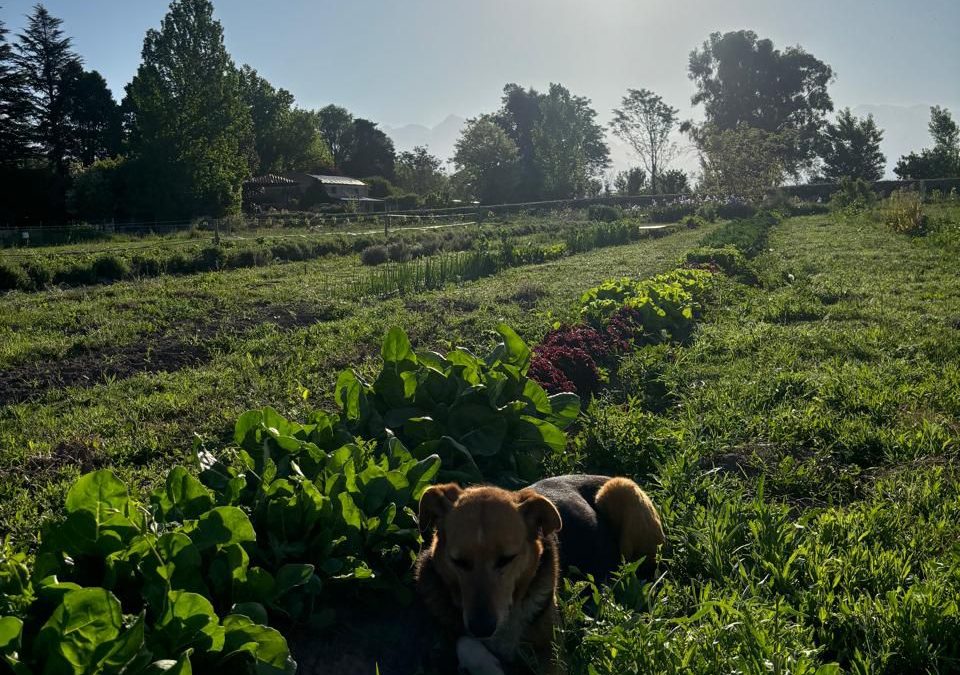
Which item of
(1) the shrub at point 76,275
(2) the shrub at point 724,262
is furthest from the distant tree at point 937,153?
(1) the shrub at point 76,275

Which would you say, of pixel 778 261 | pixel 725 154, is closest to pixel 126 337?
pixel 778 261

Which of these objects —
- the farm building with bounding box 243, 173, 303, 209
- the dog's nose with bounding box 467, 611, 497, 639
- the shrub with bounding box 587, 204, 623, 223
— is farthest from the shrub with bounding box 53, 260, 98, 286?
the farm building with bounding box 243, 173, 303, 209

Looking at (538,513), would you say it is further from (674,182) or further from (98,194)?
(674,182)

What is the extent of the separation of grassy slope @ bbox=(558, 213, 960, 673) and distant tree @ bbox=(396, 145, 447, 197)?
6775cm

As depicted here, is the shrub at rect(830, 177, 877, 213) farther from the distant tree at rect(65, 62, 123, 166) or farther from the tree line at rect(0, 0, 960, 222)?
the distant tree at rect(65, 62, 123, 166)

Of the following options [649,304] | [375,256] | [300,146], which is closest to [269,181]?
[300,146]

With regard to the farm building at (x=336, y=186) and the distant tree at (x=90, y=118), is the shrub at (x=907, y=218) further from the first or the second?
the distant tree at (x=90, y=118)

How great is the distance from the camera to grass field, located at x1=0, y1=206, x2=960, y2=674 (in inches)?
105

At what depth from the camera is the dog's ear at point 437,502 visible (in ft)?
9.26

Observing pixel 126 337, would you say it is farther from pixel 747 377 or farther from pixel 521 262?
pixel 521 262

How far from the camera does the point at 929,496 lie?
→ 12.7 ft

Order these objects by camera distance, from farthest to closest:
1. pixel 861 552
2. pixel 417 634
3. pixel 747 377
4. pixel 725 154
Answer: pixel 725 154, pixel 747 377, pixel 861 552, pixel 417 634

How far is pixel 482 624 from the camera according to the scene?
98.5 inches

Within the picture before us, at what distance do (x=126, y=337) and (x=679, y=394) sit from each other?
676cm
